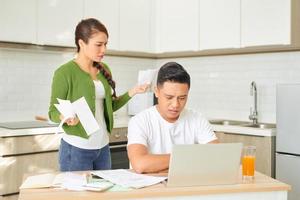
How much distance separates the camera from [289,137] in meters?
3.17

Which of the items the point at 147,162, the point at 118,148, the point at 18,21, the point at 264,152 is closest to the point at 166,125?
the point at 147,162

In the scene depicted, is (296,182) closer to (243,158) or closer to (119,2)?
(243,158)

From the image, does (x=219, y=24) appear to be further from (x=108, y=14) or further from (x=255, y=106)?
(x=108, y=14)

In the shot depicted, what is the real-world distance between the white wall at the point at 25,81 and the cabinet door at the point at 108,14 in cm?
43

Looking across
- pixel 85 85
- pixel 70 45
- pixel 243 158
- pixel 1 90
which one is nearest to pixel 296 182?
pixel 243 158

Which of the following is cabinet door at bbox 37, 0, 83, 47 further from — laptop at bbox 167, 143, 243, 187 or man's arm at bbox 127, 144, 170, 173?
laptop at bbox 167, 143, 243, 187

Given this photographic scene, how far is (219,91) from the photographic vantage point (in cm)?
439

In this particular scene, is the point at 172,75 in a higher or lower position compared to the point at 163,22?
lower

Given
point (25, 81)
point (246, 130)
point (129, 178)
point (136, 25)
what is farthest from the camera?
point (136, 25)

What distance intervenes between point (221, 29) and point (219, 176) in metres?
2.37

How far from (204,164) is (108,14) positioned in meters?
2.70

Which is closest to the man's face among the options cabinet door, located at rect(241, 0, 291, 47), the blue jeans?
the blue jeans

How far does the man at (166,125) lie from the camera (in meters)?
2.04

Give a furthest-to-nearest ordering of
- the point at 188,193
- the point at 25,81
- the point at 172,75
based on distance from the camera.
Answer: the point at 25,81 → the point at 172,75 → the point at 188,193
